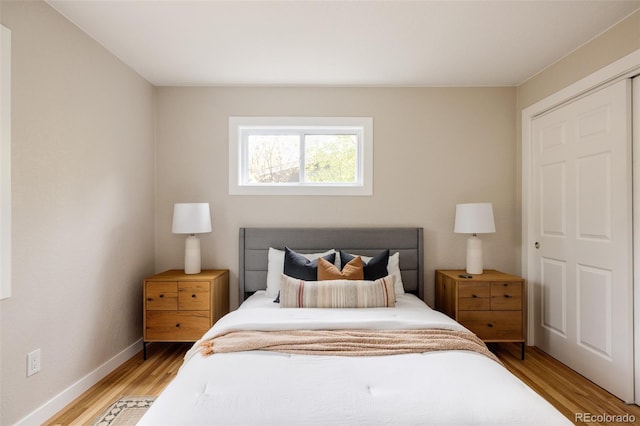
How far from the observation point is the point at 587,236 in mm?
2734

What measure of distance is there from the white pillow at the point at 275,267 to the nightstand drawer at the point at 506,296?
142 cm

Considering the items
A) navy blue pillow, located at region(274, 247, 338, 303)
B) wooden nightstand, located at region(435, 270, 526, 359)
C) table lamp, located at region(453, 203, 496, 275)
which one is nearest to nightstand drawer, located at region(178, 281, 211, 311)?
navy blue pillow, located at region(274, 247, 338, 303)

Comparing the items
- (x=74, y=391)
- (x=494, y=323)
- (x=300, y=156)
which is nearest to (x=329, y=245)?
(x=300, y=156)

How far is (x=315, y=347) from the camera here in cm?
190

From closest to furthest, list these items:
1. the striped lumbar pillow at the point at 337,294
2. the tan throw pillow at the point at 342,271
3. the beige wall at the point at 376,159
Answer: the striped lumbar pillow at the point at 337,294, the tan throw pillow at the point at 342,271, the beige wall at the point at 376,159

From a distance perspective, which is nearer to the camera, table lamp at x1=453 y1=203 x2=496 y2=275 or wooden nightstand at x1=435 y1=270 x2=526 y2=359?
wooden nightstand at x1=435 y1=270 x2=526 y2=359

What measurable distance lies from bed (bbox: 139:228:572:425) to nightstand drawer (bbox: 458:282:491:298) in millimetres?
522

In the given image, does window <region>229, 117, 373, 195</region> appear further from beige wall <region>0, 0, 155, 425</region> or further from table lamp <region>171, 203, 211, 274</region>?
beige wall <region>0, 0, 155, 425</region>

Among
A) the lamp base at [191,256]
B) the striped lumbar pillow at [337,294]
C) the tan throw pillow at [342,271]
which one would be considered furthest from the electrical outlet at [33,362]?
the tan throw pillow at [342,271]

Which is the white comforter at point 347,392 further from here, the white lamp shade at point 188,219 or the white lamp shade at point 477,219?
the white lamp shade at point 477,219

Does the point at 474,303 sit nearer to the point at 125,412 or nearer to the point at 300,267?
the point at 300,267

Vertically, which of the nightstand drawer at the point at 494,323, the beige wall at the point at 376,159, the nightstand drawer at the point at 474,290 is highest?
the beige wall at the point at 376,159

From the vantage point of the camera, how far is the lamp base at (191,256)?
3238 mm

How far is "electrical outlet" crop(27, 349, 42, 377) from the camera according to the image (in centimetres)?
204
